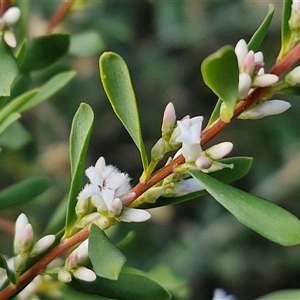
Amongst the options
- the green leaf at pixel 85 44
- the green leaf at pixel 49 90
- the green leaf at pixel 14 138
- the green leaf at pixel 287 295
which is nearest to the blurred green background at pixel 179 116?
the green leaf at pixel 85 44

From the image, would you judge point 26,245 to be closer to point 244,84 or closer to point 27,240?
point 27,240

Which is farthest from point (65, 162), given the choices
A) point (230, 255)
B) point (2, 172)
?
point (230, 255)

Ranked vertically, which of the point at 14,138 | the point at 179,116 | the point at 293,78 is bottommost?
the point at 179,116

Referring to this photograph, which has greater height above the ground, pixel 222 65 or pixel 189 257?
pixel 222 65

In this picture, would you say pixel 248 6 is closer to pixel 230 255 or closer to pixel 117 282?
pixel 230 255

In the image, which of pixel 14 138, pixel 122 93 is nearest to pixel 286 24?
pixel 122 93

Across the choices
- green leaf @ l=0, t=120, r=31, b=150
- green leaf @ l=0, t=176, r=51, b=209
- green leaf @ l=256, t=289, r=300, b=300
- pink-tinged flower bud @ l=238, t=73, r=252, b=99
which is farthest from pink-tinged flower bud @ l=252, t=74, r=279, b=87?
green leaf @ l=0, t=120, r=31, b=150

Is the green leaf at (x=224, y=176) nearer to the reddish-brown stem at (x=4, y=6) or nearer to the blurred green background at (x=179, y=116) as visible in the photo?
the reddish-brown stem at (x=4, y=6)
